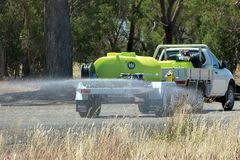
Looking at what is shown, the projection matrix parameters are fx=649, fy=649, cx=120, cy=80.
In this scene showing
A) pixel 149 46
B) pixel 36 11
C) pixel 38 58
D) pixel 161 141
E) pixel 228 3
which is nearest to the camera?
pixel 161 141

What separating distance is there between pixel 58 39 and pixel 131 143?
17331 millimetres

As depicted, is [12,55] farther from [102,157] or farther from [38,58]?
[102,157]

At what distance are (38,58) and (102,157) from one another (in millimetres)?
36805

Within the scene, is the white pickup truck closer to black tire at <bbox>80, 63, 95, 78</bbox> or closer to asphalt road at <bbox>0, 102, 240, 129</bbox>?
black tire at <bbox>80, 63, 95, 78</bbox>

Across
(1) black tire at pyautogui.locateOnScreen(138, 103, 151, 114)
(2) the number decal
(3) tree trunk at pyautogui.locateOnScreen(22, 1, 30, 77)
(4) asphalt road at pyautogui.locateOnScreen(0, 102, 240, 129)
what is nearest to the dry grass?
(4) asphalt road at pyautogui.locateOnScreen(0, 102, 240, 129)

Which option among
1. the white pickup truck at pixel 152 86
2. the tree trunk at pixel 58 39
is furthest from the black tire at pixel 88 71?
the tree trunk at pixel 58 39

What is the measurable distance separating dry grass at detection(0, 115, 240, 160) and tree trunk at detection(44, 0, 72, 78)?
1589 centimetres

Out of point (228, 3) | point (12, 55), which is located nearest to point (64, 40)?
point (228, 3)

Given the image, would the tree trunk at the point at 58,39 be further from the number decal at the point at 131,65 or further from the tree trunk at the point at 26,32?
the tree trunk at the point at 26,32

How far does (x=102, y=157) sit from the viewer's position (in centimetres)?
785

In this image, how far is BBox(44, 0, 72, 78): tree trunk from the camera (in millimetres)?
25375

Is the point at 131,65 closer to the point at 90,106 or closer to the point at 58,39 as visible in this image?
the point at 90,106

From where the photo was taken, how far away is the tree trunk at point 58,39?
25.4 meters

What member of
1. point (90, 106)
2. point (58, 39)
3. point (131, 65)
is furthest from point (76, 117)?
point (58, 39)
